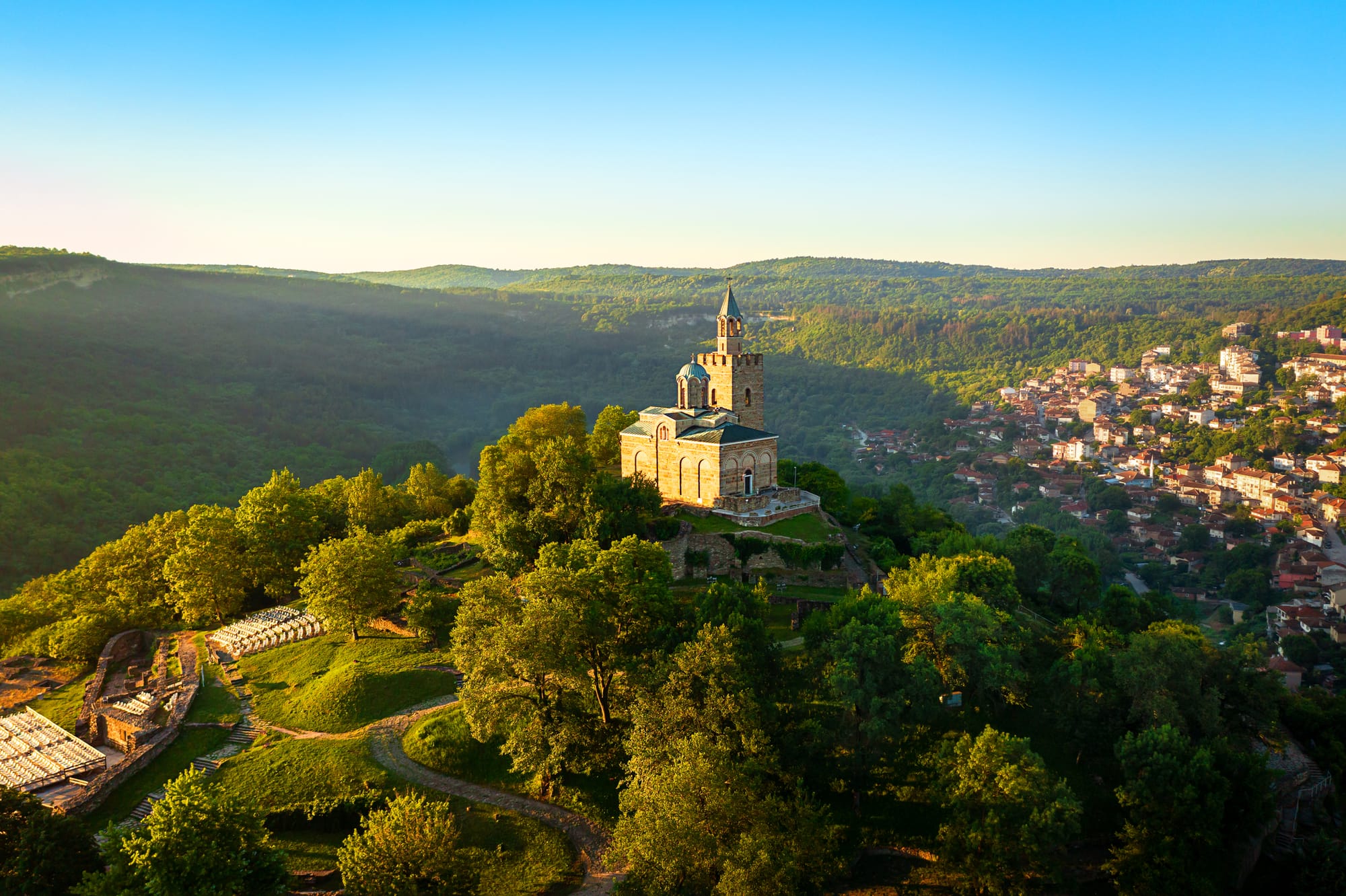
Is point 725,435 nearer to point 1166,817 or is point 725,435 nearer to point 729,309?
point 729,309

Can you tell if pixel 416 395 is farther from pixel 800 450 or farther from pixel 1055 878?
pixel 1055 878

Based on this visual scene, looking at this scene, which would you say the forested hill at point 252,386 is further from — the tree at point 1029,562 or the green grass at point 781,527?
the tree at point 1029,562

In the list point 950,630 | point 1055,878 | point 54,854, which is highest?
point 950,630

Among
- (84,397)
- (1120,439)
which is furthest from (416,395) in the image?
(1120,439)

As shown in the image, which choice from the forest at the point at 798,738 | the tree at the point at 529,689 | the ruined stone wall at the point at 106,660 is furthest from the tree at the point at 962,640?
the ruined stone wall at the point at 106,660

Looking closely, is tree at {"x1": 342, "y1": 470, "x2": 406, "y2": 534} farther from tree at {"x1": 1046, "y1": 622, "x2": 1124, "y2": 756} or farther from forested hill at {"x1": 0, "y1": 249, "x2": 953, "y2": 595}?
tree at {"x1": 1046, "y1": 622, "x2": 1124, "y2": 756}

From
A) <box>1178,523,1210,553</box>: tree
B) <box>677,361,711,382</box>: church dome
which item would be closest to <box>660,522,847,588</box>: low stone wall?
<box>677,361,711,382</box>: church dome

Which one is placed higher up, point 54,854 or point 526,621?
point 526,621
